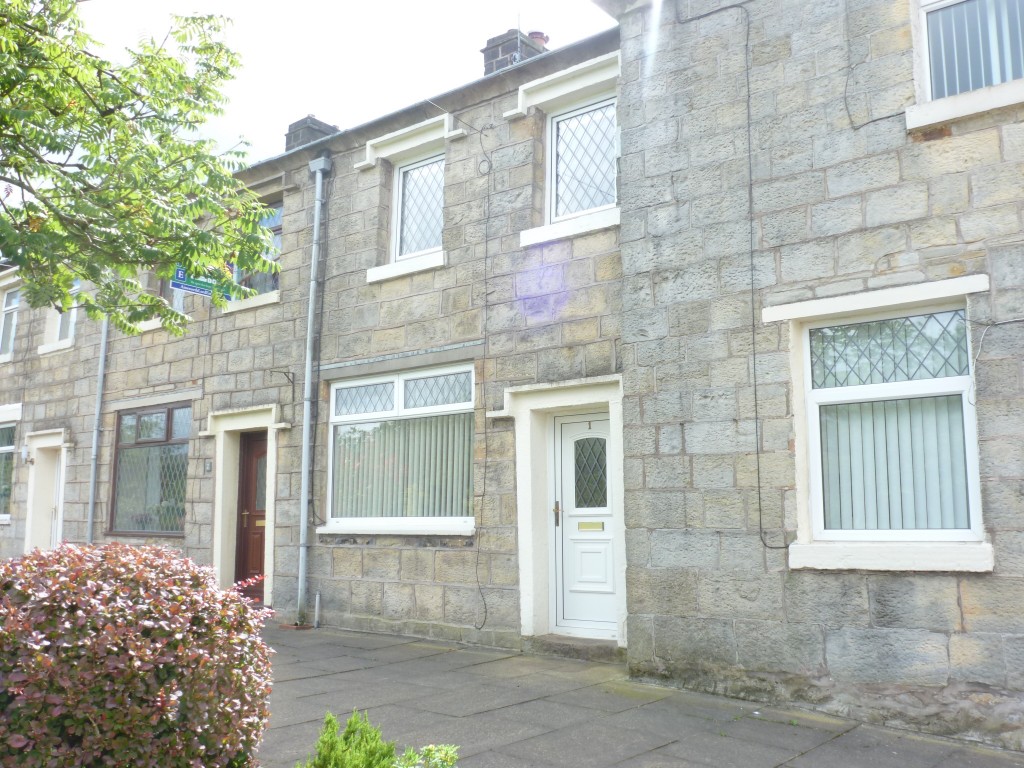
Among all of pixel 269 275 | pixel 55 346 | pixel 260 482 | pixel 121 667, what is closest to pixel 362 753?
pixel 121 667

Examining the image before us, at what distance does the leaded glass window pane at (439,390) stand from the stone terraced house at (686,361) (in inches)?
1.7

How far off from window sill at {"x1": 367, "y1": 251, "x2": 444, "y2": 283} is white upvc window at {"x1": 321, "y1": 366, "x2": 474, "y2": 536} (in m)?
1.10

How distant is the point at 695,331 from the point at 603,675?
2.90 metres

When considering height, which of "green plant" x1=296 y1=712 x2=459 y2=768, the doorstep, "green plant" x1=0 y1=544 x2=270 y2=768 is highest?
"green plant" x1=0 y1=544 x2=270 y2=768

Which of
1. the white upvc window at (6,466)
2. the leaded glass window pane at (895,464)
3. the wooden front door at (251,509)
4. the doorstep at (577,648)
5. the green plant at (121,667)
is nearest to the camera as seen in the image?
the green plant at (121,667)

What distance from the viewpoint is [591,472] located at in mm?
8625

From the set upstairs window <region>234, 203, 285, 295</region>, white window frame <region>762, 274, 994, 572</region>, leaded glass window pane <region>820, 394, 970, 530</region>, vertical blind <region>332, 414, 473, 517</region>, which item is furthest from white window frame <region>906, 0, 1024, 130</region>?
upstairs window <region>234, 203, 285, 295</region>

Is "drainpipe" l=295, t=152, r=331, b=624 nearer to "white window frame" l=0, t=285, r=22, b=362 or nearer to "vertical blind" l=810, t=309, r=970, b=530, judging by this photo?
"vertical blind" l=810, t=309, r=970, b=530

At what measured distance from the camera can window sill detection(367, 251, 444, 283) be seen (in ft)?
32.0

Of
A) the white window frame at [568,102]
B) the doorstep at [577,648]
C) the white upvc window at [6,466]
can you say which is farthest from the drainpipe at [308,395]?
the white upvc window at [6,466]

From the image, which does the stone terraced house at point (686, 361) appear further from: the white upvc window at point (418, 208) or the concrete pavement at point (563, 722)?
the concrete pavement at point (563, 722)

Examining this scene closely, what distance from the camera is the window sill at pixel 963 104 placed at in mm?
5945

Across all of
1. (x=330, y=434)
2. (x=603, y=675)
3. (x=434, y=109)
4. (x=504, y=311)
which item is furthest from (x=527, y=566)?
(x=434, y=109)

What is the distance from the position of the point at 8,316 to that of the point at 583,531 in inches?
505
